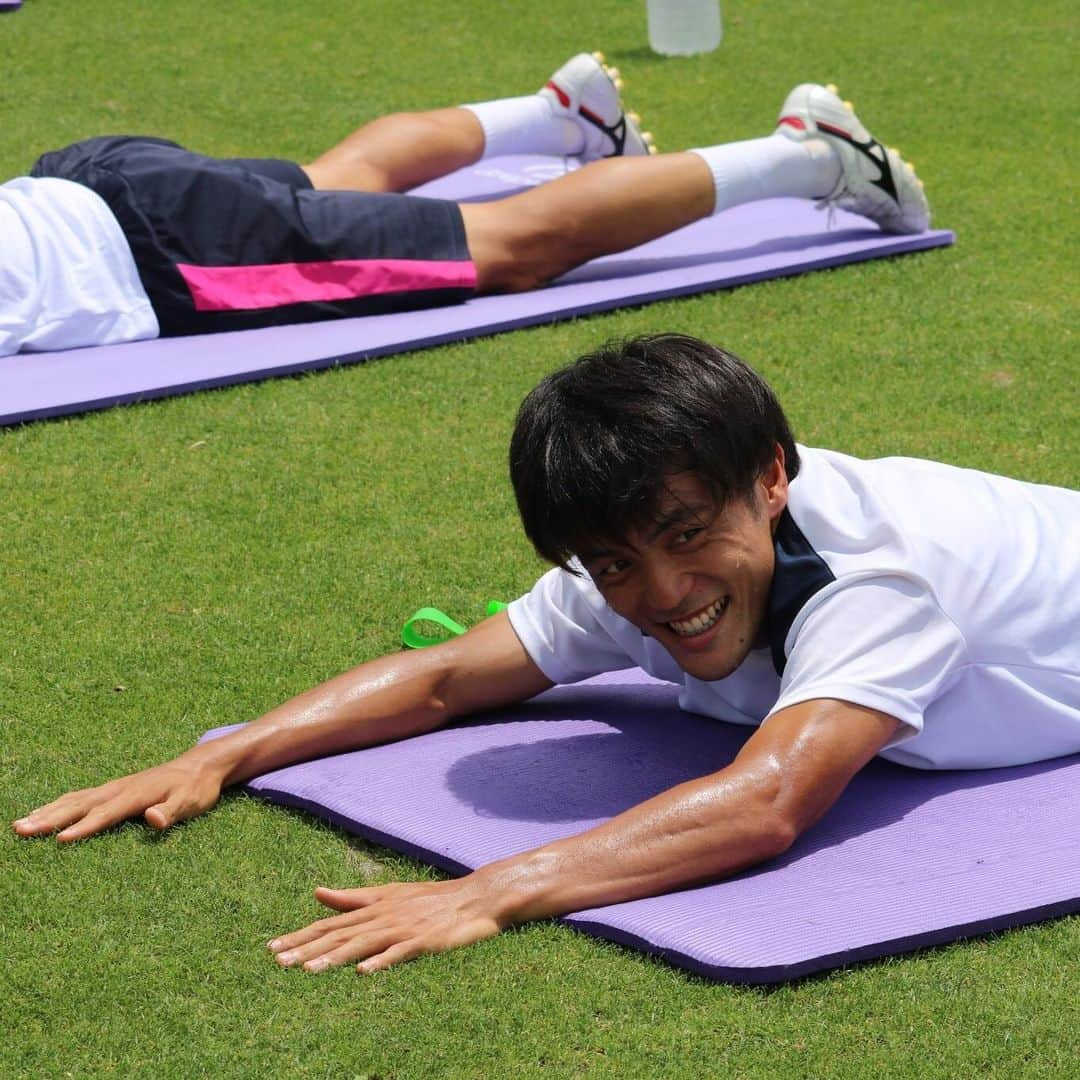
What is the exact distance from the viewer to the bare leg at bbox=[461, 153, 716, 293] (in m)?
5.99

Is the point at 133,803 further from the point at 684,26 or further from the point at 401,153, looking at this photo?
the point at 684,26

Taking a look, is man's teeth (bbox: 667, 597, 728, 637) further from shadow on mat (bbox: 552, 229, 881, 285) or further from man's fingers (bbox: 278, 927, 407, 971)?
shadow on mat (bbox: 552, 229, 881, 285)

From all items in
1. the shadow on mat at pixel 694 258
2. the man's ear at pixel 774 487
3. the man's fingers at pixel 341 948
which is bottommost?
the shadow on mat at pixel 694 258

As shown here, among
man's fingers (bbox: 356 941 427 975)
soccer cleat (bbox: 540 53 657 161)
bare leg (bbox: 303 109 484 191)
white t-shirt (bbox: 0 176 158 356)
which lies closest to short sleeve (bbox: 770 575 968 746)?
man's fingers (bbox: 356 941 427 975)

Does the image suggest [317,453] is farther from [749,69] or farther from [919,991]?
[749,69]

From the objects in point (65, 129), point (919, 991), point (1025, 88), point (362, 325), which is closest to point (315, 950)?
point (919, 991)

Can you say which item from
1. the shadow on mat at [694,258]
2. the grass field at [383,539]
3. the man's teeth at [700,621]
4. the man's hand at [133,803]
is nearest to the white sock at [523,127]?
the shadow on mat at [694,258]

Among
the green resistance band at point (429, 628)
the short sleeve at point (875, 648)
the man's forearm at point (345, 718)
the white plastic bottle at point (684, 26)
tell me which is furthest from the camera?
the white plastic bottle at point (684, 26)

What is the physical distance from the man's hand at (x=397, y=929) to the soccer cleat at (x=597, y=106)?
14.9 ft

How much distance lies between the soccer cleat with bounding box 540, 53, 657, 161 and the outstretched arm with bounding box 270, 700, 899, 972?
4438mm

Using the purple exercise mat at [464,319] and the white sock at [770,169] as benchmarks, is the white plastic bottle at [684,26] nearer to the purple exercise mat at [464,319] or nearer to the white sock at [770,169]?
the purple exercise mat at [464,319]

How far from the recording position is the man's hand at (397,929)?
2.73m

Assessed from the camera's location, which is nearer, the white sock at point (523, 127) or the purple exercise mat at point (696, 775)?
the purple exercise mat at point (696, 775)

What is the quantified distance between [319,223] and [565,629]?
113 inches
